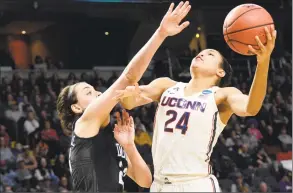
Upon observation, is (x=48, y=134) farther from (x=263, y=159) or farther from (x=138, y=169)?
(x=138, y=169)

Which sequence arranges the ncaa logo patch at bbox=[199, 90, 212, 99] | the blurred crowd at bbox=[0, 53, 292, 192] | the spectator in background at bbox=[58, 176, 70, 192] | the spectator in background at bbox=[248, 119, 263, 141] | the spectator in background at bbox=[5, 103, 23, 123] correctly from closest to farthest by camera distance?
1. the ncaa logo patch at bbox=[199, 90, 212, 99]
2. the spectator in background at bbox=[58, 176, 70, 192]
3. the blurred crowd at bbox=[0, 53, 292, 192]
4. the spectator in background at bbox=[5, 103, 23, 123]
5. the spectator in background at bbox=[248, 119, 263, 141]

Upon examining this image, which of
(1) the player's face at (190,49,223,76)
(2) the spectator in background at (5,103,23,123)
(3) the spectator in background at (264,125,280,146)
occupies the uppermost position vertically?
(1) the player's face at (190,49,223,76)

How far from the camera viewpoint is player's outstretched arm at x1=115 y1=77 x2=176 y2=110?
409cm

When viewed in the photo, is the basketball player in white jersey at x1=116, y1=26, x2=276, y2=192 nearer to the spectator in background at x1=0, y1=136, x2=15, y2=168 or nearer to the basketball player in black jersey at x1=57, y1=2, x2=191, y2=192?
the basketball player in black jersey at x1=57, y1=2, x2=191, y2=192

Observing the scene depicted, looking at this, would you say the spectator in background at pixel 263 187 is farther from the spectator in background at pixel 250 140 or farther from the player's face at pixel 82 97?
the player's face at pixel 82 97

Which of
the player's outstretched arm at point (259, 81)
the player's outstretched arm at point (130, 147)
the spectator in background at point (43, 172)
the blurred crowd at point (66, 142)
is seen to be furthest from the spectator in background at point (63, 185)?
the player's outstretched arm at point (259, 81)

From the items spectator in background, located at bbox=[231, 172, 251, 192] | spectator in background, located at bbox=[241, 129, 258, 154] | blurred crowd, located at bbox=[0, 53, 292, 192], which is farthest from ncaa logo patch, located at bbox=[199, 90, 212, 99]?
spectator in background, located at bbox=[241, 129, 258, 154]

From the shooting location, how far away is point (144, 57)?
4098 mm

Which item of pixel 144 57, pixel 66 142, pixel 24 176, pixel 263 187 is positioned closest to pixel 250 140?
pixel 263 187

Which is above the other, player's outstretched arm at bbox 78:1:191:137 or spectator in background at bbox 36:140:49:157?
player's outstretched arm at bbox 78:1:191:137

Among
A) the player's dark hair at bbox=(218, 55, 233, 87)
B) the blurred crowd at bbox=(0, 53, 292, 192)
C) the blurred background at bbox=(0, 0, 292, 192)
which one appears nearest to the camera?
the player's dark hair at bbox=(218, 55, 233, 87)

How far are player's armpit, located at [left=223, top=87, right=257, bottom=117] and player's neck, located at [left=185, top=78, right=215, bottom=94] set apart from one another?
19 cm

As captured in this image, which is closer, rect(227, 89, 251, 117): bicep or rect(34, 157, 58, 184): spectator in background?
rect(227, 89, 251, 117): bicep

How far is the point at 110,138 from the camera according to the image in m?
4.36
